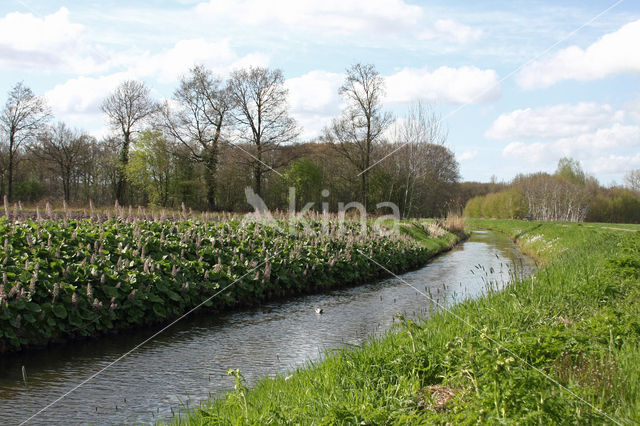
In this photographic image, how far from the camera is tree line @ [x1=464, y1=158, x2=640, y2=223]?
5469cm

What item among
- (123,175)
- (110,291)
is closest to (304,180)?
(123,175)

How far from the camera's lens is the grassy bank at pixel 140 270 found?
22.7 ft

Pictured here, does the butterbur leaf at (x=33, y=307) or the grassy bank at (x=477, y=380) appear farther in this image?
the butterbur leaf at (x=33, y=307)

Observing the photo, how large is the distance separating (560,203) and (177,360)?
56.0 m

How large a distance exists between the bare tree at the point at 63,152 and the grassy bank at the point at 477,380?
135 ft

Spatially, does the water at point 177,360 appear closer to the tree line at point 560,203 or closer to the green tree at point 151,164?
the green tree at point 151,164

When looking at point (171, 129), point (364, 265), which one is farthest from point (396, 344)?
point (171, 129)

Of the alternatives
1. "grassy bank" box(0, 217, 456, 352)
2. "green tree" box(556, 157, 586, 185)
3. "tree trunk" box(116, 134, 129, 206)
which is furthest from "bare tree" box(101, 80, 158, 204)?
"green tree" box(556, 157, 586, 185)

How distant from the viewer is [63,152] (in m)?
42.2

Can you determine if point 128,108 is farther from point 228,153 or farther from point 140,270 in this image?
point 140,270

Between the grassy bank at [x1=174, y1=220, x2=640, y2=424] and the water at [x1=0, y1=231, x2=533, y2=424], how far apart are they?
33.2 inches

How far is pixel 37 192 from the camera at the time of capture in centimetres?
4322

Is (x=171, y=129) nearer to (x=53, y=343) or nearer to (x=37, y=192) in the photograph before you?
(x=37, y=192)

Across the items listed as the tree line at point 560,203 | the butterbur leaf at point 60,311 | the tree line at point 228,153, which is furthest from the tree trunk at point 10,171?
the tree line at point 560,203
